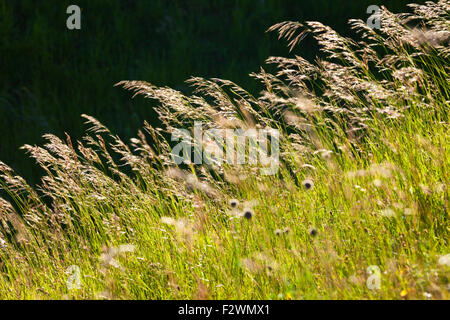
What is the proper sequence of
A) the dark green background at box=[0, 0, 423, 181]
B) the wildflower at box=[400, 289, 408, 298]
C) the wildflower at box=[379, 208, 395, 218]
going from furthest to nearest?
the dark green background at box=[0, 0, 423, 181] → the wildflower at box=[379, 208, 395, 218] → the wildflower at box=[400, 289, 408, 298]

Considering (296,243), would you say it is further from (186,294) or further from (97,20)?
(97,20)

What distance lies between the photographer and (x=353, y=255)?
2361mm

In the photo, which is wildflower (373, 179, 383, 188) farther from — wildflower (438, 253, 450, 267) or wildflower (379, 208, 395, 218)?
wildflower (438, 253, 450, 267)

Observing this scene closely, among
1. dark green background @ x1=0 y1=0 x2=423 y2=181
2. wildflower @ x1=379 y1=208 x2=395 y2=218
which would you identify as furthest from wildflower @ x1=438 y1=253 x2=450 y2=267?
dark green background @ x1=0 y1=0 x2=423 y2=181

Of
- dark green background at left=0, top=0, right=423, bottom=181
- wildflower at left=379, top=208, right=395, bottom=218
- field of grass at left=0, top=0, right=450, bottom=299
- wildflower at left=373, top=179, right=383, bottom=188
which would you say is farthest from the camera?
dark green background at left=0, top=0, right=423, bottom=181

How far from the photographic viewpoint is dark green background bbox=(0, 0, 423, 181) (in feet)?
23.5

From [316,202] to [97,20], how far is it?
627 cm

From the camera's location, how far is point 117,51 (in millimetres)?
7930

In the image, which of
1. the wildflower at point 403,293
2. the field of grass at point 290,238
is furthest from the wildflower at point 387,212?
the wildflower at point 403,293

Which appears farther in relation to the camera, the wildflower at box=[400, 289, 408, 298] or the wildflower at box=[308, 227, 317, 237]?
the wildflower at box=[308, 227, 317, 237]

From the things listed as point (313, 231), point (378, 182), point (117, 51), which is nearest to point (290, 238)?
point (313, 231)

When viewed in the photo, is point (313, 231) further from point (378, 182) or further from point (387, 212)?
point (378, 182)
